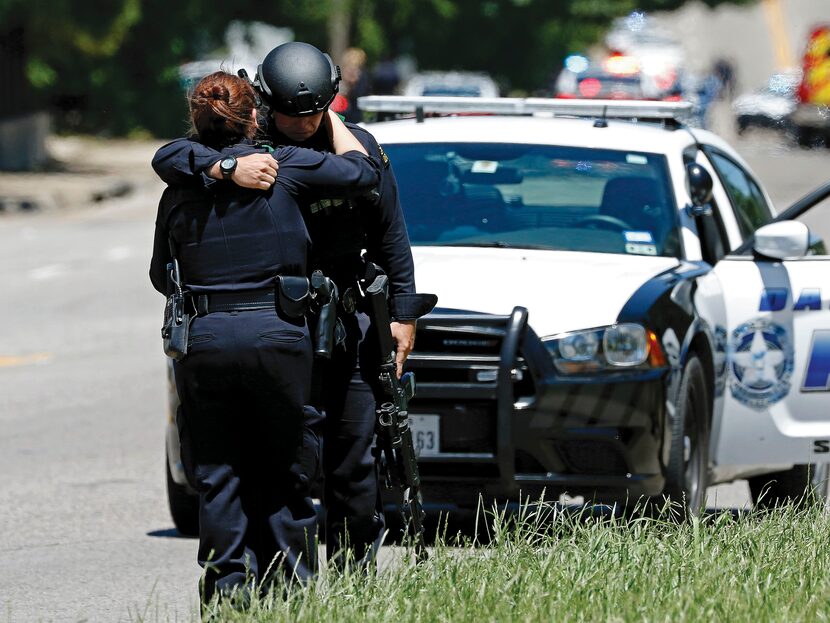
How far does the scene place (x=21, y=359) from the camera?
12680 mm

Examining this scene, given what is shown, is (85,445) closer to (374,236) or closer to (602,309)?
(602,309)

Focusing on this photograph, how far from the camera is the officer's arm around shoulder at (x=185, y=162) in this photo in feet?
16.0

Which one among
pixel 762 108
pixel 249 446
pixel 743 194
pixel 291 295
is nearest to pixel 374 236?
pixel 291 295

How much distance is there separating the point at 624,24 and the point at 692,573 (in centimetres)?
5727

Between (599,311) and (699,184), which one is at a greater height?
(699,184)

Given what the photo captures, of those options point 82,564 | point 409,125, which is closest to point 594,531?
point 82,564

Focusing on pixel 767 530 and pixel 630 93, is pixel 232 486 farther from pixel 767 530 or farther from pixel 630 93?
pixel 630 93

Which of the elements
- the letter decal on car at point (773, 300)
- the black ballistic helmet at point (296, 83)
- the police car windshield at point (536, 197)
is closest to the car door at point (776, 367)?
the letter decal on car at point (773, 300)

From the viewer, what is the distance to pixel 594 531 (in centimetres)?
555

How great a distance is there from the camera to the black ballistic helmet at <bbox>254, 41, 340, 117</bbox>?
16.4 feet

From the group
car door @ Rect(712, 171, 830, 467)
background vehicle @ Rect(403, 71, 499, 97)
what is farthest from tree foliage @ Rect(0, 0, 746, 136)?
car door @ Rect(712, 171, 830, 467)

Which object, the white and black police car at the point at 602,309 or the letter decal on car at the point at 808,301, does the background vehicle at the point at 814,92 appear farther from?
the letter decal on car at the point at 808,301

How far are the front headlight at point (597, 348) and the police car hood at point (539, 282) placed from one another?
4 centimetres

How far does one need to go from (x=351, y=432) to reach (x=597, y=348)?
137cm
